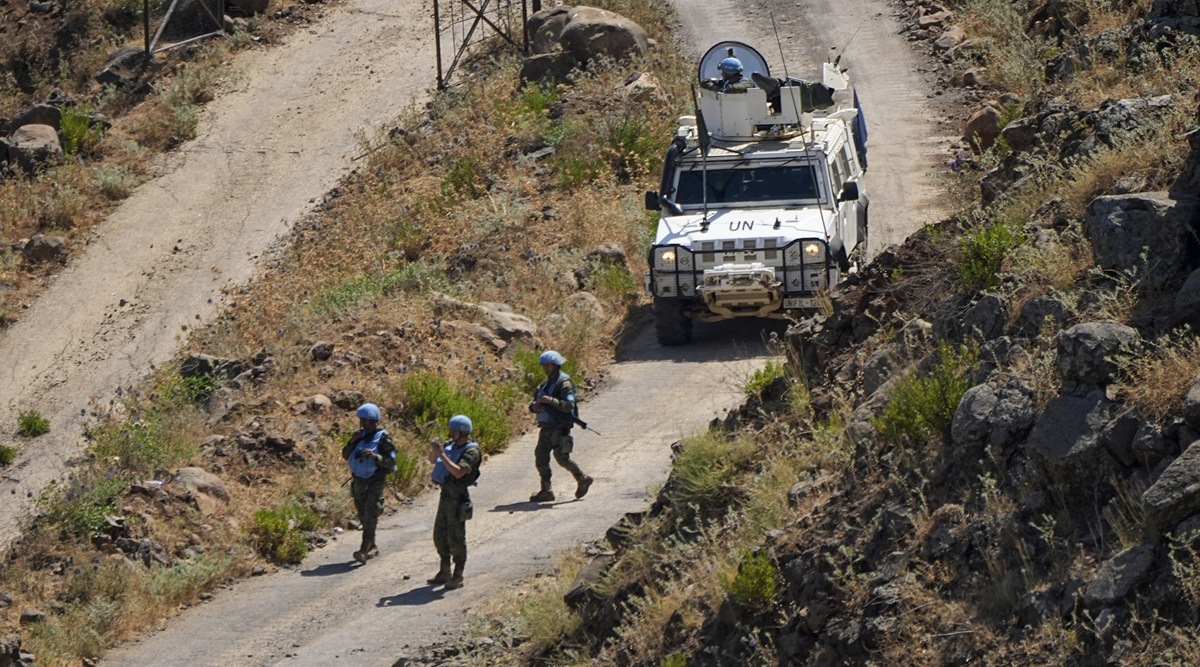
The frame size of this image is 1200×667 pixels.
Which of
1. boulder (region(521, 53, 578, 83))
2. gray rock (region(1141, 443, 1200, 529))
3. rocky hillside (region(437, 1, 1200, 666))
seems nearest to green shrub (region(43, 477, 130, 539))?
rocky hillside (region(437, 1, 1200, 666))

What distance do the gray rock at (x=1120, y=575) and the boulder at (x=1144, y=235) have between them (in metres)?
1.87

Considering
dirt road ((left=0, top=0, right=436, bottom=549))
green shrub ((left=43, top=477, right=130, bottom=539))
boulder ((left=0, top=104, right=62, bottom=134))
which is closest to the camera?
green shrub ((left=43, top=477, right=130, bottom=539))

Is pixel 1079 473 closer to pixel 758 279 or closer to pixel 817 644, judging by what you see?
pixel 817 644

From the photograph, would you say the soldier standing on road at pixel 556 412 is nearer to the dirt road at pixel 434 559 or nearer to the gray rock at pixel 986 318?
the dirt road at pixel 434 559

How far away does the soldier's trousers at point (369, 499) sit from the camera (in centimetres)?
1302

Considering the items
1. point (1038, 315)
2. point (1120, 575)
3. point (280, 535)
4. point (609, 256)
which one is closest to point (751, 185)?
point (609, 256)

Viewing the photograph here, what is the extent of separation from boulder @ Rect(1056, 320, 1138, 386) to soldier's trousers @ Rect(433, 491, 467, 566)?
17.5ft

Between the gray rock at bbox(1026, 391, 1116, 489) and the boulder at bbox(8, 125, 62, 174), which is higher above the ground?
the gray rock at bbox(1026, 391, 1116, 489)

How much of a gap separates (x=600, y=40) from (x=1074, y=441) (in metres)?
21.0

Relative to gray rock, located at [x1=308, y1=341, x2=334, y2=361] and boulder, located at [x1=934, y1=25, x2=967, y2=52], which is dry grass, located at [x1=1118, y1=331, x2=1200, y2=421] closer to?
gray rock, located at [x1=308, y1=341, x2=334, y2=361]

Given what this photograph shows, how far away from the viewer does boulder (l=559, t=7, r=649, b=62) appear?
91.1 feet

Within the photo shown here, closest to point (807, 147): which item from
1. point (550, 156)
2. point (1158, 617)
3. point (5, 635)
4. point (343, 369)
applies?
point (343, 369)

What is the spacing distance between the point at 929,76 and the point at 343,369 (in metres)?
15.6

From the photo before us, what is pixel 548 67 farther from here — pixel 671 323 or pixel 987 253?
pixel 987 253
